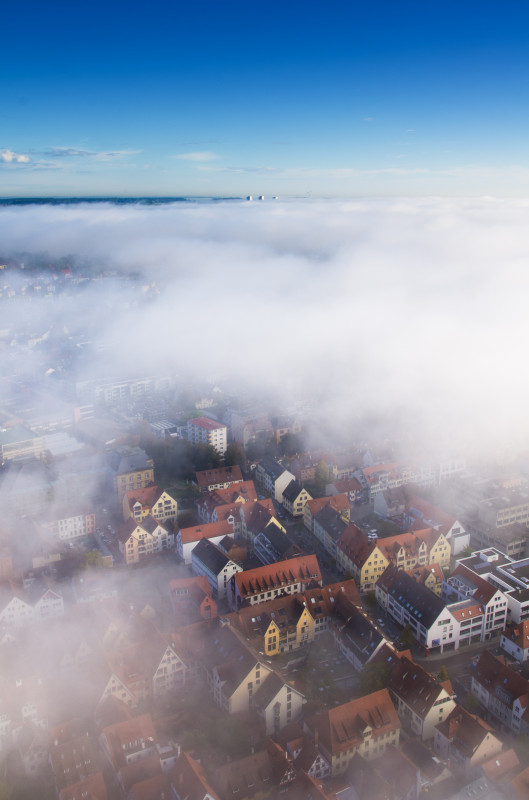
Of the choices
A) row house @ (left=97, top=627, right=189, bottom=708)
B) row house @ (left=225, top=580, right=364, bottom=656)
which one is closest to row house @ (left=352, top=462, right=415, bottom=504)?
row house @ (left=225, top=580, right=364, bottom=656)

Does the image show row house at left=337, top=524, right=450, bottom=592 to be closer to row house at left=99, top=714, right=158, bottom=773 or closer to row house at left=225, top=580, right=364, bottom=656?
row house at left=225, top=580, right=364, bottom=656

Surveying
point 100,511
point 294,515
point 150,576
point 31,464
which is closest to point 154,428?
point 31,464

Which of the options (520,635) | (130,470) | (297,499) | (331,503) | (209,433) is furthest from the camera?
(209,433)

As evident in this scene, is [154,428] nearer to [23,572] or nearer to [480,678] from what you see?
[23,572]

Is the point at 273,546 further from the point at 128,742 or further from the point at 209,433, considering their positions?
the point at 209,433

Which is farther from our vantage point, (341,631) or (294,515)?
(294,515)

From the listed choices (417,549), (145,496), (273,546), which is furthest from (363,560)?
(145,496)
